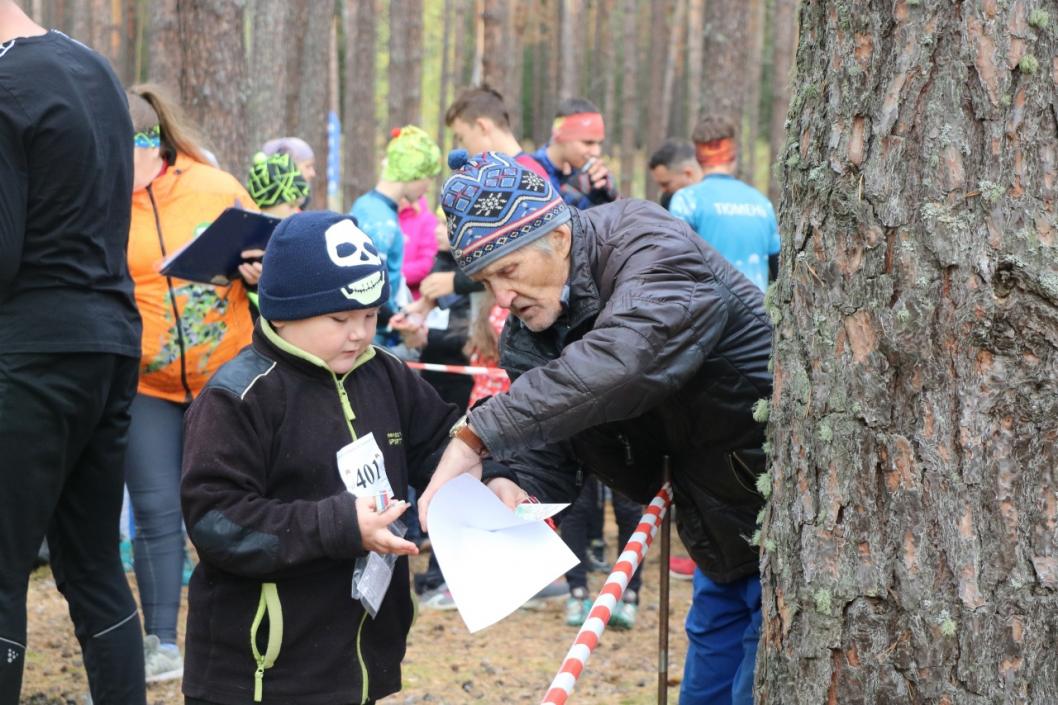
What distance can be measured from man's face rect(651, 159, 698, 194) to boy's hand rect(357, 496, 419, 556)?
589 centimetres

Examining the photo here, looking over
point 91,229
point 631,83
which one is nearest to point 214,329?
point 91,229

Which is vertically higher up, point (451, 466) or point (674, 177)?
point (451, 466)

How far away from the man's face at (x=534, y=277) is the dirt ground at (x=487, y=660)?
8.37 ft

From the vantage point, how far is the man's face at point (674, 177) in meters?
8.24

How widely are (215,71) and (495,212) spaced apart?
5309 millimetres

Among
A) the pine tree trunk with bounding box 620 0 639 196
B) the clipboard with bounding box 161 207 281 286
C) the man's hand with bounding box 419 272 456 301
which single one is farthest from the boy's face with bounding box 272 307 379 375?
the pine tree trunk with bounding box 620 0 639 196

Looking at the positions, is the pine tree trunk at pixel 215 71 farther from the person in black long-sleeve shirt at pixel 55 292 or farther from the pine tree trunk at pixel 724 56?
the pine tree trunk at pixel 724 56

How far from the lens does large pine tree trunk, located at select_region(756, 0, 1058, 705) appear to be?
190 cm

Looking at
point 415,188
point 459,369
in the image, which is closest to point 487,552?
point 459,369

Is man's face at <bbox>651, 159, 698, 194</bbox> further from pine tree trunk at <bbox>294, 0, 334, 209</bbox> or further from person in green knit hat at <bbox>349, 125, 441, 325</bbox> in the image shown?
pine tree trunk at <bbox>294, 0, 334, 209</bbox>

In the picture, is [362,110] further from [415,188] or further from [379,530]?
[379,530]

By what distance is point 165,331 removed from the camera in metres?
4.46

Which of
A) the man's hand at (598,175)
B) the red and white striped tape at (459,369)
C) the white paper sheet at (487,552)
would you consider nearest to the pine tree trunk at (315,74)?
the red and white striped tape at (459,369)

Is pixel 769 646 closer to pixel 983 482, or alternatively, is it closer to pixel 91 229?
pixel 983 482
